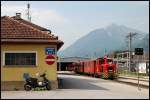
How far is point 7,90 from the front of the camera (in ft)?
86.4

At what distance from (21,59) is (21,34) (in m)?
1.67

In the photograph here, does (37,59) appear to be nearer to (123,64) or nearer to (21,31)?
(21,31)

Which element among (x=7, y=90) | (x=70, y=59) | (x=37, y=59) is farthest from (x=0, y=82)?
(x=70, y=59)

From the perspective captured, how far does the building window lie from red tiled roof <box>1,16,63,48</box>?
3.05 ft

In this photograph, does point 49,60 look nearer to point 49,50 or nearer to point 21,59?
point 49,50

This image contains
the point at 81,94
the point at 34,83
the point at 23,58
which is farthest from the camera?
the point at 23,58

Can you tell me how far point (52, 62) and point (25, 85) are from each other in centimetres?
217

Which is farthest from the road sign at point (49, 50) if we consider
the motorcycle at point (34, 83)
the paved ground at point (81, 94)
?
the paved ground at point (81, 94)

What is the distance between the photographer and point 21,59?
89.8 feet

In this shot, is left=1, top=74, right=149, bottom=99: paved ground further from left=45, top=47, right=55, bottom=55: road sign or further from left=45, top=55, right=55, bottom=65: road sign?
left=45, top=47, right=55, bottom=55: road sign

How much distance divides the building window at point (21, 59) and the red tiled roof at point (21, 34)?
3.05 feet

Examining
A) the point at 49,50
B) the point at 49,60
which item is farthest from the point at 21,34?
the point at 49,60

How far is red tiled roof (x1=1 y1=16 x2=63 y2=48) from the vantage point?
2697cm

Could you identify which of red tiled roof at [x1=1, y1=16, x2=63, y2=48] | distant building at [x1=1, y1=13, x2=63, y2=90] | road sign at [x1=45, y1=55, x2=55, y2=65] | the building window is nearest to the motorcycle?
distant building at [x1=1, y1=13, x2=63, y2=90]
